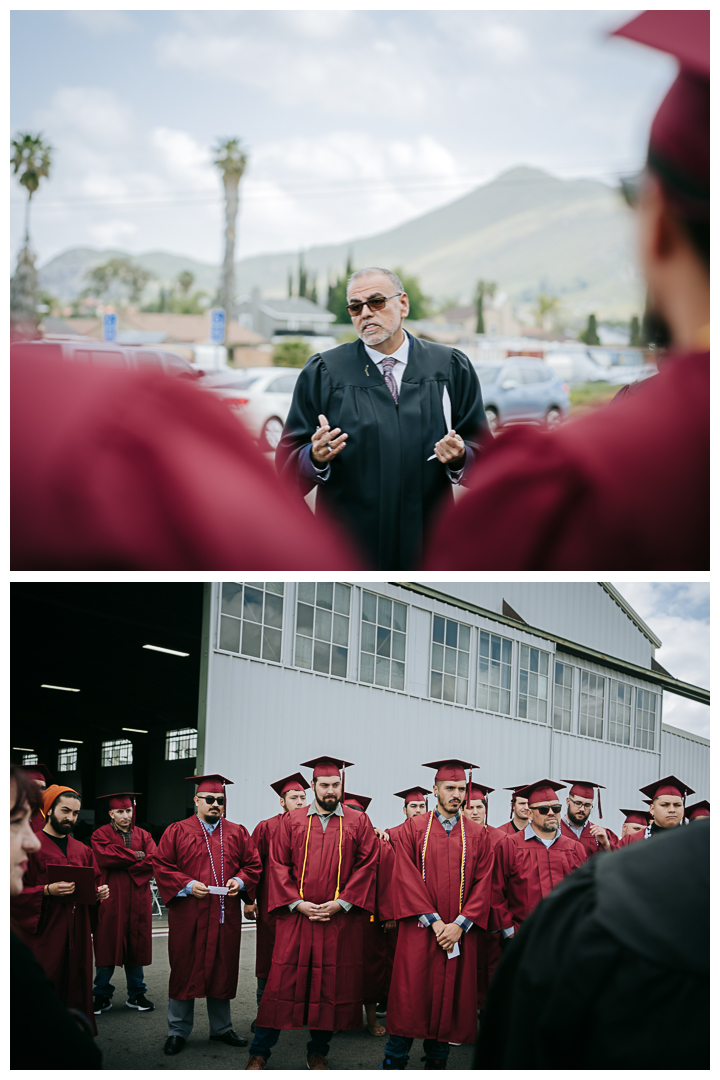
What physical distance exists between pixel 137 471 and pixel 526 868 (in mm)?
3371

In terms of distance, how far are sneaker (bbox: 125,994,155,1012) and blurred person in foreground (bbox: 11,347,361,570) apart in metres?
2.39

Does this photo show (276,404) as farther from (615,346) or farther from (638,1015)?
(615,346)

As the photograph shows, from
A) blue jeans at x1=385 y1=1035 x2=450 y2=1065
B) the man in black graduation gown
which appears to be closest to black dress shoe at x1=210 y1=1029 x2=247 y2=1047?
blue jeans at x1=385 y1=1035 x2=450 y2=1065

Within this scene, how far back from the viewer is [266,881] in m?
3.58

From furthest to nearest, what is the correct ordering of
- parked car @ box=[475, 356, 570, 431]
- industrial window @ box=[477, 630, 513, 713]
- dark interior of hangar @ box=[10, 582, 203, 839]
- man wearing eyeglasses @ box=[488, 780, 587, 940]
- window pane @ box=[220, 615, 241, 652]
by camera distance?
parked car @ box=[475, 356, 570, 431] → man wearing eyeglasses @ box=[488, 780, 587, 940] → industrial window @ box=[477, 630, 513, 713] → window pane @ box=[220, 615, 241, 652] → dark interior of hangar @ box=[10, 582, 203, 839]

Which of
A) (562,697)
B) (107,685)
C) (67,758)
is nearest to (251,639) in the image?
(107,685)

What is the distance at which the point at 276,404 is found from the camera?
718cm

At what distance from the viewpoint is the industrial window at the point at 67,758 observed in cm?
226

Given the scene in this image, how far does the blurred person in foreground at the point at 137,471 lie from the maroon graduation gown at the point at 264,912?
2527mm

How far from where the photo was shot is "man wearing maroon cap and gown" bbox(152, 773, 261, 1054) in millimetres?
2748

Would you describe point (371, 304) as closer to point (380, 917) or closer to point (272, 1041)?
point (272, 1041)

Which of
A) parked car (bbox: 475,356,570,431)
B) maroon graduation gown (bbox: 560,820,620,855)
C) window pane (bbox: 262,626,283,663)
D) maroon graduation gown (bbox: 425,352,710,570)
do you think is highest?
parked car (bbox: 475,356,570,431)

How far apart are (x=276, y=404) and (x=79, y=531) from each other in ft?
22.0

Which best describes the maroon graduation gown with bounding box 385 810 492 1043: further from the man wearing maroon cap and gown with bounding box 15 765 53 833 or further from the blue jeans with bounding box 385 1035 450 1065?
the man wearing maroon cap and gown with bounding box 15 765 53 833
